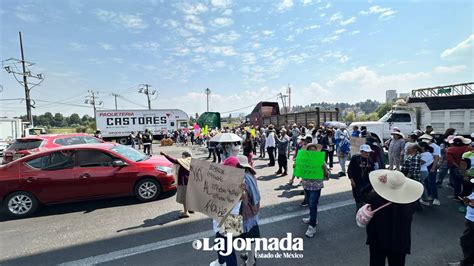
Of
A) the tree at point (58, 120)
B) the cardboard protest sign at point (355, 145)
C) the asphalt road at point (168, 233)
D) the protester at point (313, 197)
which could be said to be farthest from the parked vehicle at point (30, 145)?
the tree at point (58, 120)

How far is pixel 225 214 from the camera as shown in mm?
2588

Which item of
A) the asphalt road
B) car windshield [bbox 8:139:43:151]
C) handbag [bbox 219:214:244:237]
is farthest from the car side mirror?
car windshield [bbox 8:139:43:151]

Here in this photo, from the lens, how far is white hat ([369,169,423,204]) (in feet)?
7.39

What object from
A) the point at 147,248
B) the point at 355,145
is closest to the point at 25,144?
the point at 147,248

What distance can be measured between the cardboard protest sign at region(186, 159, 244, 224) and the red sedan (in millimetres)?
3449

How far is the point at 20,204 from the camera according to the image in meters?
5.43

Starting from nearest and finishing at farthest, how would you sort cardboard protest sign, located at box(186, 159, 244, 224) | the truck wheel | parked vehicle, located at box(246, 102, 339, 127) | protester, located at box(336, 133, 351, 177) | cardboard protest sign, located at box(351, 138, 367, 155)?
cardboard protest sign, located at box(186, 159, 244, 224)
cardboard protest sign, located at box(351, 138, 367, 155)
protester, located at box(336, 133, 351, 177)
parked vehicle, located at box(246, 102, 339, 127)
the truck wheel

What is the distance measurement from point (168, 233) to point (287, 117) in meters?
19.0

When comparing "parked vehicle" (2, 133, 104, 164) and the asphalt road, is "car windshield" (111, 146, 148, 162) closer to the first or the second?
the asphalt road

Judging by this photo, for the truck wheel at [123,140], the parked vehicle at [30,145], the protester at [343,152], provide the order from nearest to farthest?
the protester at [343,152]
the parked vehicle at [30,145]
the truck wheel at [123,140]

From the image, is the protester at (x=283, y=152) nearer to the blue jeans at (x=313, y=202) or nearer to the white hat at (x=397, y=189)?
the blue jeans at (x=313, y=202)

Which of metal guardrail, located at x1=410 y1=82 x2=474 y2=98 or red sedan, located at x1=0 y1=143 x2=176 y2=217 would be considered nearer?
red sedan, located at x1=0 y1=143 x2=176 y2=217

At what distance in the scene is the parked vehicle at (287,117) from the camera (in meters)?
19.2

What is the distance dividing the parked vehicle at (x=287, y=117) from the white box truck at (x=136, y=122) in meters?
9.05
